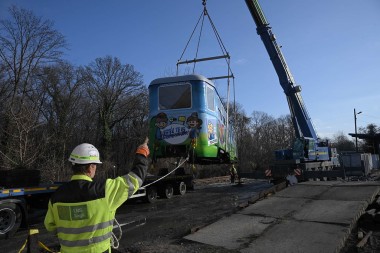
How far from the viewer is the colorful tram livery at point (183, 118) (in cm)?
1168

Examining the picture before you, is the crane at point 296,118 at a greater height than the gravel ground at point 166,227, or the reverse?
the crane at point 296,118

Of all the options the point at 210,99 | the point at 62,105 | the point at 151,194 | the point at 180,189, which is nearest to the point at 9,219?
the point at 151,194

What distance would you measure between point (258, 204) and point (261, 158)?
55544 millimetres

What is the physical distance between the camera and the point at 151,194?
43.7ft

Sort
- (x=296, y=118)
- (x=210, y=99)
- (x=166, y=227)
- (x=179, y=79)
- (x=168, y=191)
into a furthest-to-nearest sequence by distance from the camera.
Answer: (x=296, y=118)
(x=168, y=191)
(x=210, y=99)
(x=179, y=79)
(x=166, y=227)

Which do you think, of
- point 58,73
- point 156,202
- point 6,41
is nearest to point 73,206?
point 156,202

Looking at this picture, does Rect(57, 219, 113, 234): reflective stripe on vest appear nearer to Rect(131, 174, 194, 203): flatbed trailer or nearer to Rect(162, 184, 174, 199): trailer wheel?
Rect(131, 174, 194, 203): flatbed trailer

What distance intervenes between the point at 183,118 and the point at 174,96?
0.94 m

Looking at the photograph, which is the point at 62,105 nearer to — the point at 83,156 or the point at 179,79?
the point at 179,79

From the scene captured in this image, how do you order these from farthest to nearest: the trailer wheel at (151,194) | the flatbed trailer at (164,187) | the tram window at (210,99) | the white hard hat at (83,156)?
the trailer wheel at (151,194) < the flatbed trailer at (164,187) < the tram window at (210,99) < the white hard hat at (83,156)

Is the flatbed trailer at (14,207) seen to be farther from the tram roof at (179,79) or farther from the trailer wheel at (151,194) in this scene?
the tram roof at (179,79)

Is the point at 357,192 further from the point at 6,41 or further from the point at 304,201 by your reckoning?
the point at 6,41

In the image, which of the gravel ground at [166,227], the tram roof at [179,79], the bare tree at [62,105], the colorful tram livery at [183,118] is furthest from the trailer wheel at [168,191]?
the bare tree at [62,105]

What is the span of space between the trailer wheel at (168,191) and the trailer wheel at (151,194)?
0.69 metres
